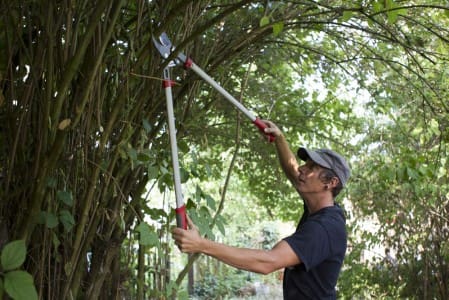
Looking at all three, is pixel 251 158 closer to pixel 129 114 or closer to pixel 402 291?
pixel 402 291

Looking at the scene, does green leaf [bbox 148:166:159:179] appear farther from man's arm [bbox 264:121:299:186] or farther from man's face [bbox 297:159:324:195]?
man's arm [bbox 264:121:299:186]

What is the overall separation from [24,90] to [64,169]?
10.8 inches

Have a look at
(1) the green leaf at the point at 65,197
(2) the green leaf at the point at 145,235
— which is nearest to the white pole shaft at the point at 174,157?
(2) the green leaf at the point at 145,235

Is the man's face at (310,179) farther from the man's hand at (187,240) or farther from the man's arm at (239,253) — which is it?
the man's hand at (187,240)

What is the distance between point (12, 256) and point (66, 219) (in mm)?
355

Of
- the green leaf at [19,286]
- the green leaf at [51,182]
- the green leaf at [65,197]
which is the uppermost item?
the green leaf at [51,182]

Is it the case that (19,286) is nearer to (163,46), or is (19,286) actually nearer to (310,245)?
(163,46)

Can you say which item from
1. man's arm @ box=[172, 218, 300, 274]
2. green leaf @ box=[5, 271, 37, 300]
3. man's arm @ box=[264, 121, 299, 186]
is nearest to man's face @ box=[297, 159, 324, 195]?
man's arm @ box=[264, 121, 299, 186]

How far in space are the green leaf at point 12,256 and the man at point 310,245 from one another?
446 millimetres

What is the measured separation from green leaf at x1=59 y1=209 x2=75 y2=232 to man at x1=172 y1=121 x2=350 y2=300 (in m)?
0.34

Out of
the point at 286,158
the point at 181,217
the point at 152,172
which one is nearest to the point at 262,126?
the point at 286,158

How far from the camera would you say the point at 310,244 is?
220cm

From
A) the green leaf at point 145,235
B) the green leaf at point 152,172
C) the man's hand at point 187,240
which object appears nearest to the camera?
the man's hand at point 187,240

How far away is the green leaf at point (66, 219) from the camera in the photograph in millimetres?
1981
